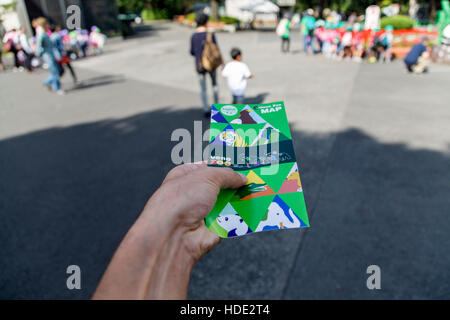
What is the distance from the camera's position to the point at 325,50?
13.9m

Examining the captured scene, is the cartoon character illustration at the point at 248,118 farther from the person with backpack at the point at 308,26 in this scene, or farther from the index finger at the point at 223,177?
the person with backpack at the point at 308,26

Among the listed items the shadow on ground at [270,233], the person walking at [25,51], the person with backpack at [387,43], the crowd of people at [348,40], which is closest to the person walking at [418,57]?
the person with backpack at [387,43]

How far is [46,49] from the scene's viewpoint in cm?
902

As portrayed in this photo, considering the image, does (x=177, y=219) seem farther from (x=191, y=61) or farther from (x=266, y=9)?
(x=266, y=9)

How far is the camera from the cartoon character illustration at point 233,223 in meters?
1.35

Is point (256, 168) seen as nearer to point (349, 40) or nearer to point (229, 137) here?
point (229, 137)

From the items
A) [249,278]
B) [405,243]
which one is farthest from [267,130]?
[405,243]

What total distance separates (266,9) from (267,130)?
28918 mm

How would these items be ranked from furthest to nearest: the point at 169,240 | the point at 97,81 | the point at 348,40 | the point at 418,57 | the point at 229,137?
the point at 348,40 → the point at 97,81 → the point at 418,57 → the point at 229,137 → the point at 169,240

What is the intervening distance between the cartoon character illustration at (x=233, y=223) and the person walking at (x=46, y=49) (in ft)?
31.2

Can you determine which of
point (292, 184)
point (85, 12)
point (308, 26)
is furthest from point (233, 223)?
point (85, 12)

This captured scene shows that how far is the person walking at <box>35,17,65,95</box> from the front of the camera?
28.3 ft

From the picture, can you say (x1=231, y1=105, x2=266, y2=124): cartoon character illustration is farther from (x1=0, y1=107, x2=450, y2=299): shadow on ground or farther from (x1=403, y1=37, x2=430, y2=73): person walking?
(x1=403, y1=37, x2=430, y2=73): person walking

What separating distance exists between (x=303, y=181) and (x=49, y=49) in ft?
27.7
